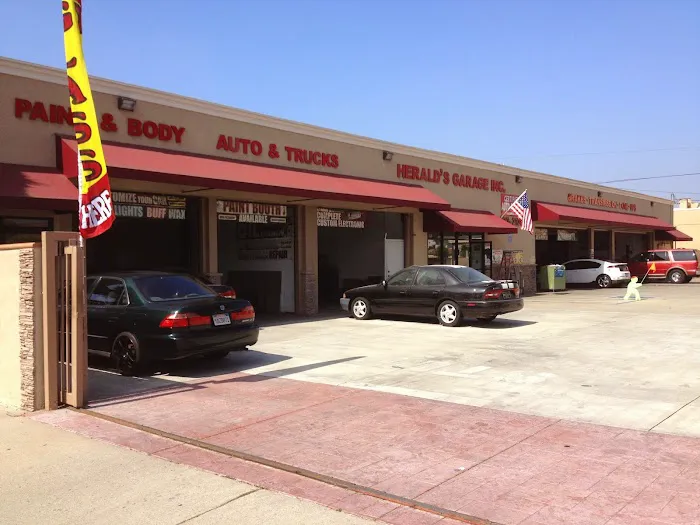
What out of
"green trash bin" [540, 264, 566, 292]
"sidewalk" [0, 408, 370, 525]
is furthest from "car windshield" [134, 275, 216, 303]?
"green trash bin" [540, 264, 566, 292]

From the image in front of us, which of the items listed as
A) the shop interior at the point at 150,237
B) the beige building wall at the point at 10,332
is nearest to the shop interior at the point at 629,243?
the shop interior at the point at 150,237

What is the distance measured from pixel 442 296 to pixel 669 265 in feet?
77.1

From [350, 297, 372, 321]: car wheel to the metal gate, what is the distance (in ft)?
31.3

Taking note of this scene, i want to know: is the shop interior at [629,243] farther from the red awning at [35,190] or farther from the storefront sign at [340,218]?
the red awning at [35,190]

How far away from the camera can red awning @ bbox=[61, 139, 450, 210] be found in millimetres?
12422

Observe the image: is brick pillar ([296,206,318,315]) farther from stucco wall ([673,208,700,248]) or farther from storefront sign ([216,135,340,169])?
stucco wall ([673,208,700,248])

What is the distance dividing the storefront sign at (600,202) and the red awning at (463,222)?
335 inches

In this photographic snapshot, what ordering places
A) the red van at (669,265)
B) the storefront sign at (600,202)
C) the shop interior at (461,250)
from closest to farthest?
1. the shop interior at (461,250)
2. the storefront sign at (600,202)
3. the red van at (669,265)

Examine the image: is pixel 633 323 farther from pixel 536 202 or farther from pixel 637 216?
pixel 637 216

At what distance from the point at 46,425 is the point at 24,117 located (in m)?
8.02

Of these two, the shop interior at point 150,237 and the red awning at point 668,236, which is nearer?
the shop interior at point 150,237

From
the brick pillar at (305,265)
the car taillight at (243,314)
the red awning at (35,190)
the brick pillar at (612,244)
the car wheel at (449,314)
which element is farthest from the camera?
the brick pillar at (612,244)

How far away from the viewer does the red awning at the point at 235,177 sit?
12.4m

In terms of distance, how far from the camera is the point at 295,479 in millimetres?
4785
